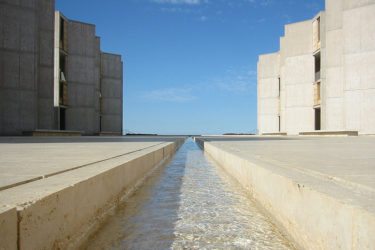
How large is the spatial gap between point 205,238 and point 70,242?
0.97 metres

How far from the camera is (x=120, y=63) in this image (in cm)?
4041

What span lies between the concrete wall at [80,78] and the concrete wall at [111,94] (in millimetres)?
8618

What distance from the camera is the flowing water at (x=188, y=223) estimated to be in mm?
2223

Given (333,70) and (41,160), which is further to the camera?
(333,70)

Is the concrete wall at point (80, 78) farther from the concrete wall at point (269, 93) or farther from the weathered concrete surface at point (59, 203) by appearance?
the weathered concrete surface at point (59, 203)

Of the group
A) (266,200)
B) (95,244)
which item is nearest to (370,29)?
(266,200)

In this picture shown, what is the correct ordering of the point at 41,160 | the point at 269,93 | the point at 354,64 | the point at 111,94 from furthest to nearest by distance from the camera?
the point at 111,94, the point at 269,93, the point at 354,64, the point at 41,160

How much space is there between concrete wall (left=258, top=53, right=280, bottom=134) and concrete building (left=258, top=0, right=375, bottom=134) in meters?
4.49

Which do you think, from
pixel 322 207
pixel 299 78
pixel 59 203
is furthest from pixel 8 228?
pixel 299 78

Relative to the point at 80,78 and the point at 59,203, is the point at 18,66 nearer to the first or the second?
the point at 80,78

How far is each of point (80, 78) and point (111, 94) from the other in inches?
394

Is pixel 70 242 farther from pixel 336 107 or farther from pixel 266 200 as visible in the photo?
pixel 336 107

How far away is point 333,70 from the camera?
79.6 ft

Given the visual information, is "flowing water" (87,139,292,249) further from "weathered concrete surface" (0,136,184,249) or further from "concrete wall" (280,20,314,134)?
"concrete wall" (280,20,314,134)
